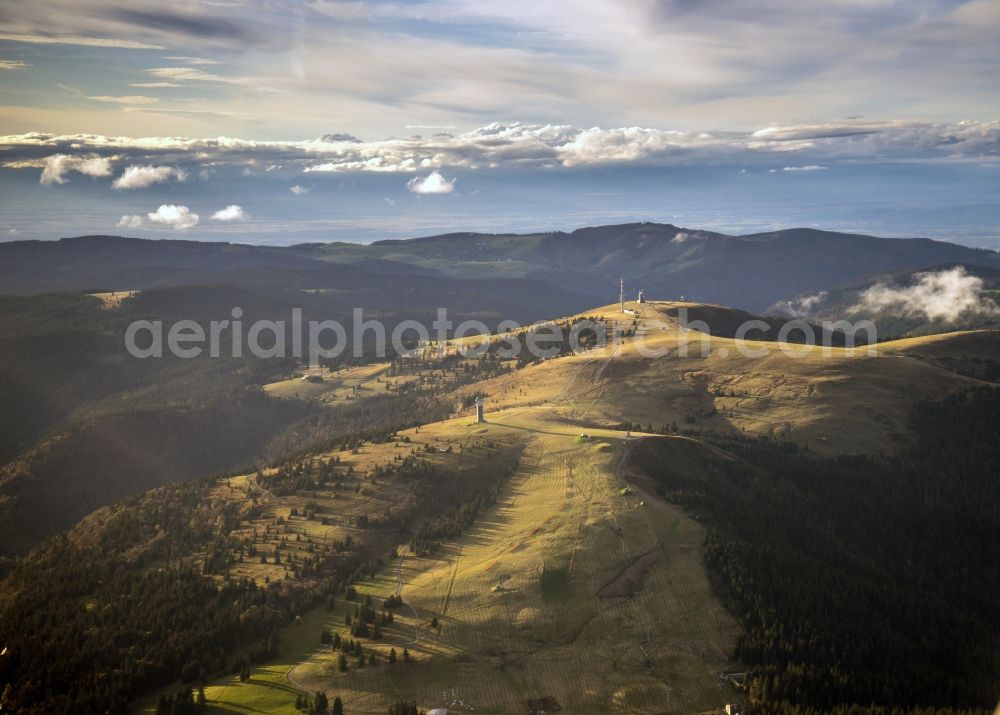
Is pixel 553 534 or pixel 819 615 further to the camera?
pixel 553 534

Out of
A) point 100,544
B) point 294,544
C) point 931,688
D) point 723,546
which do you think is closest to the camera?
point 931,688

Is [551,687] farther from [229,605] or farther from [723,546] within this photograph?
[229,605]

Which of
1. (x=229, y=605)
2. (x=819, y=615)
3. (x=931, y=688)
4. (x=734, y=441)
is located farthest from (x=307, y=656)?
(x=734, y=441)

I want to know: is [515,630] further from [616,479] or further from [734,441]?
[734,441]

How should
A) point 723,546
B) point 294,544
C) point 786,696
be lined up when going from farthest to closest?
point 294,544 < point 723,546 < point 786,696

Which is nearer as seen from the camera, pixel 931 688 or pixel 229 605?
pixel 931 688

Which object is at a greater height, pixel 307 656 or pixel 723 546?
pixel 723 546

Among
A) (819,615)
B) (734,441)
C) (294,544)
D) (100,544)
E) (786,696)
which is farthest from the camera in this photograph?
(734,441)

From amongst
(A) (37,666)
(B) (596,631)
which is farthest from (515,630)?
(A) (37,666)

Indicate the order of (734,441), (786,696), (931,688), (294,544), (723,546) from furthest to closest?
1. (734,441)
2. (294,544)
3. (723,546)
4. (931,688)
5. (786,696)
